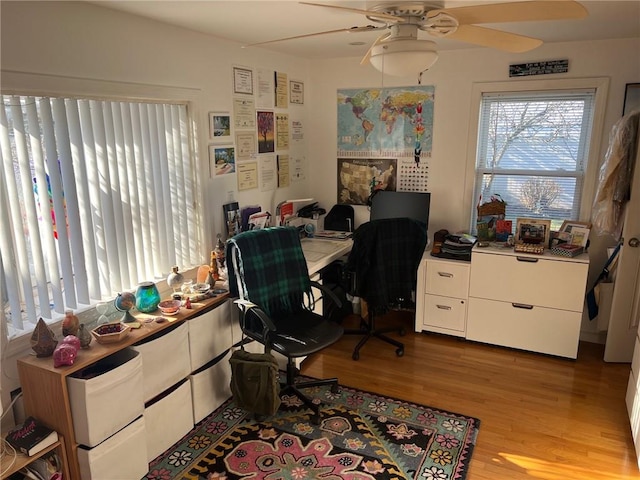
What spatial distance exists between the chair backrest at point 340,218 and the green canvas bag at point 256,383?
184 cm

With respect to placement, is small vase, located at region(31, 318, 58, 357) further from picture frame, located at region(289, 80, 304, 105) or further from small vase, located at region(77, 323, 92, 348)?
picture frame, located at region(289, 80, 304, 105)

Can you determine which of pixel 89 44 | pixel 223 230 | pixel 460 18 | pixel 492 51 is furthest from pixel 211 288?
pixel 492 51

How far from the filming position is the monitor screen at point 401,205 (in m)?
3.76

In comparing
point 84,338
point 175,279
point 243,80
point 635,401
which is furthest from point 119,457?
point 635,401

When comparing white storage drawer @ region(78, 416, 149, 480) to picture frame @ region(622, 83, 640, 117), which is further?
picture frame @ region(622, 83, 640, 117)

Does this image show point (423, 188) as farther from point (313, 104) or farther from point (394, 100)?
point (313, 104)

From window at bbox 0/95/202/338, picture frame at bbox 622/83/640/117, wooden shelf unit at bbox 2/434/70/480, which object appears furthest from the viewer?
picture frame at bbox 622/83/640/117

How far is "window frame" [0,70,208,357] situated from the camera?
1.93 m

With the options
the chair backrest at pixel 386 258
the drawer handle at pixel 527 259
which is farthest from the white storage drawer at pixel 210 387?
the drawer handle at pixel 527 259

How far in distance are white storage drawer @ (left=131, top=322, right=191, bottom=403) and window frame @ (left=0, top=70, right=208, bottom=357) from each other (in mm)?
420

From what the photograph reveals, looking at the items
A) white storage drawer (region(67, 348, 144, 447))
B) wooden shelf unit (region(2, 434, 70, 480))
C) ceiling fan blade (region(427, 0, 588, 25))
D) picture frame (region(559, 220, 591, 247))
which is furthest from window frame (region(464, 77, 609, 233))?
wooden shelf unit (region(2, 434, 70, 480))

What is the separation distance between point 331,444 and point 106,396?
1154 millimetres

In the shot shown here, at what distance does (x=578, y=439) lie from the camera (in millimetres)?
2496

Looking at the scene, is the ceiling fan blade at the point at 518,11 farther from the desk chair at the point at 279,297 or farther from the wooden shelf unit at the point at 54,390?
the wooden shelf unit at the point at 54,390
